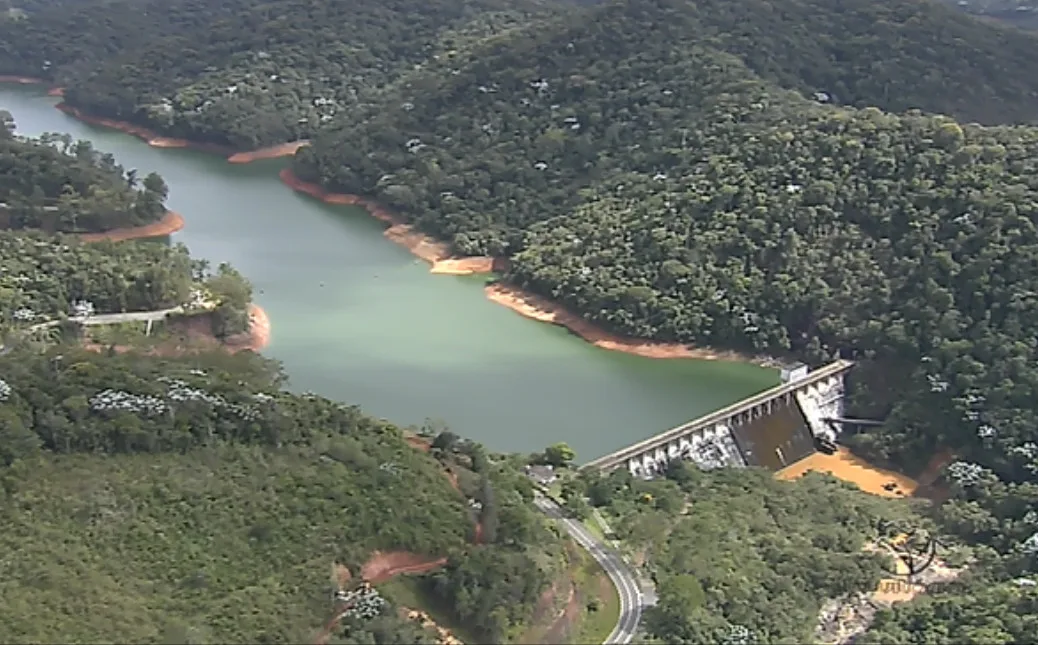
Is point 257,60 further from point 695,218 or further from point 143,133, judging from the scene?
point 695,218

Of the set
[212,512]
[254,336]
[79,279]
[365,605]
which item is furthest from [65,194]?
[365,605]

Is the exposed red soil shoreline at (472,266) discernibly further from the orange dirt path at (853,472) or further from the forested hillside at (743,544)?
the forested hillside at (743,544)

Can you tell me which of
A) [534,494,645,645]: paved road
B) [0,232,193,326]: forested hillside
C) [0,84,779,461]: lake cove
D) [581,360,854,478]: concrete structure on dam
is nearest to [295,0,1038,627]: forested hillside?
[581,360,854,478]: concrete structure on dam

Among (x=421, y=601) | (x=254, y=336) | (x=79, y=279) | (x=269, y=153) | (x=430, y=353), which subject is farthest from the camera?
(x=269, y=153)

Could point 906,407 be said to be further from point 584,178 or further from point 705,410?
point 584,178

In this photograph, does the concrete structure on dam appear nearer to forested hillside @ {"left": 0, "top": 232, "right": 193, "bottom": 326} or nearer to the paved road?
the paved road
